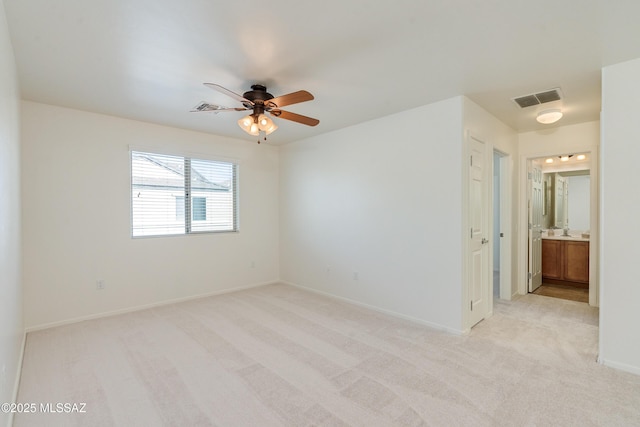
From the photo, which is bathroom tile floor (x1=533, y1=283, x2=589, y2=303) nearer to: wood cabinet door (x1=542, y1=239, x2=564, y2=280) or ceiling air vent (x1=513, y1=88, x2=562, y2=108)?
wood cabinet door (x1=542, y1=239, x2=564, y2=280)

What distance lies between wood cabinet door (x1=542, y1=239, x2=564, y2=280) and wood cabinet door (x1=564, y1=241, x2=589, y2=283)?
0.08m

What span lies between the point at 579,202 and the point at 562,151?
2.07m

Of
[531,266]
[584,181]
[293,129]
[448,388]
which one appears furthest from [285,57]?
[584,181]

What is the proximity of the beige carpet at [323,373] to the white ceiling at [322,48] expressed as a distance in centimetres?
253

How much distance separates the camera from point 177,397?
7.16 ft

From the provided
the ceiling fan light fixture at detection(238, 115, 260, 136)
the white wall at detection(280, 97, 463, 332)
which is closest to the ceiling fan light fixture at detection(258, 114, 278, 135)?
the ceiling fan light fixture at detection(238, 115, 260, 136)

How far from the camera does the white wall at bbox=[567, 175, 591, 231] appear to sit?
5.50 m

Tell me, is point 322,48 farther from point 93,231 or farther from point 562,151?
point 562,151

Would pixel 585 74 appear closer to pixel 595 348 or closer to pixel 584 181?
pixel 595 348

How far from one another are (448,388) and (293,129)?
3.67 meters

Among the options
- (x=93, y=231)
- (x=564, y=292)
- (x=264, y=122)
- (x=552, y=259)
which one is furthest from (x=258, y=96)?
(x=552, y=259)

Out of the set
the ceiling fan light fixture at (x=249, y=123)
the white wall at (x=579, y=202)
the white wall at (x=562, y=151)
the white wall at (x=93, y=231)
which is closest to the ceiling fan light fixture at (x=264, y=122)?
the ceiling fan light fixture at (x=249, y=123)

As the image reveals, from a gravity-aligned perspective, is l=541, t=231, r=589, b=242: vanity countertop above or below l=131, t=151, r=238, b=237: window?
below

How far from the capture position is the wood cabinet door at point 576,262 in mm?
4988
